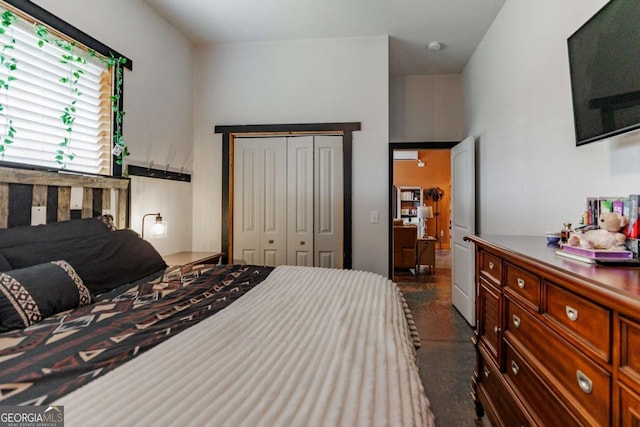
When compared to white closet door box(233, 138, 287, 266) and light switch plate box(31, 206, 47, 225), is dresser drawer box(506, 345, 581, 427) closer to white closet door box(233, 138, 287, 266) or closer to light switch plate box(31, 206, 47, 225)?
white closet door box(233, 138, 287, 266)

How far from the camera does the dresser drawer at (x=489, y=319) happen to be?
1.63 metres

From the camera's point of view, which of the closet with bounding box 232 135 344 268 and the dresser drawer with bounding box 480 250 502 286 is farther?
the closet with bounding box 232 135 344 268

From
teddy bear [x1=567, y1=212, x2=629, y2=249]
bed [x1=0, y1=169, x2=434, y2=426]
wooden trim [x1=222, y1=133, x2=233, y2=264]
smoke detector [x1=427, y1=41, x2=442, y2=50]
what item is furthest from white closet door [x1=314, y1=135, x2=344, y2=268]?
teddy bear [x1=567, y1=212, x2=629, y2=249]

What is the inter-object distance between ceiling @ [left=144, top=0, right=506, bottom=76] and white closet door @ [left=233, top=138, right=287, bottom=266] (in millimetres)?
1121

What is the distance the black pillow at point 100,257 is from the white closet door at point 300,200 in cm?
164

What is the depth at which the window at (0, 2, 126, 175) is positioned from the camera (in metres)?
1.76

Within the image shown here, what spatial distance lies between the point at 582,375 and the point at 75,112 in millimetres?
3017

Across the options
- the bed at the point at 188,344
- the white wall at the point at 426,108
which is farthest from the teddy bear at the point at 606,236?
the white wall at the point at 426,108

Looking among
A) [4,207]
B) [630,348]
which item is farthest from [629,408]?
[4,207]

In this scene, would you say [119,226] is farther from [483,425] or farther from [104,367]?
[483,425]

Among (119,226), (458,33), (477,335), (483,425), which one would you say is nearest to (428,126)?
(458,33)

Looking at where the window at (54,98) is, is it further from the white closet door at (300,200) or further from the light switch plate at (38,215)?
the white closet door at (300,200)

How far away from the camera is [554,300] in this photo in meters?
1.08

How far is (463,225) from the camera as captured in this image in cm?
364
